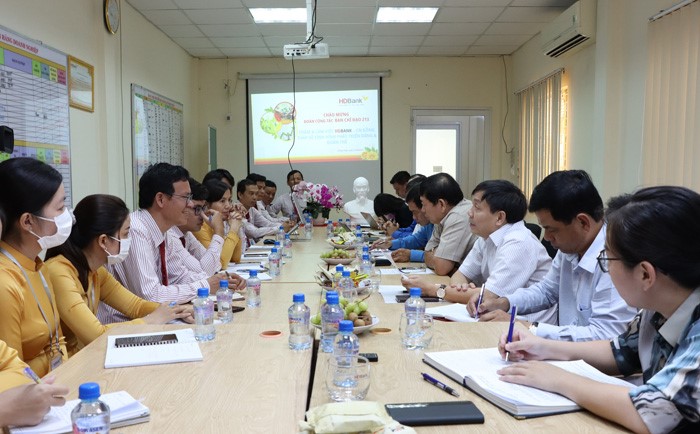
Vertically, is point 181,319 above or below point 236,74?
below

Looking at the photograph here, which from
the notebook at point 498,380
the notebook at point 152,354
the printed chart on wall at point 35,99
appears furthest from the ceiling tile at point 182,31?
the notebook at point 498,380

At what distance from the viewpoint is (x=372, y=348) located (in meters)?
1.79

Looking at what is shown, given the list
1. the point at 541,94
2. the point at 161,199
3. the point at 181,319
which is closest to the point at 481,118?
the point at 541,94

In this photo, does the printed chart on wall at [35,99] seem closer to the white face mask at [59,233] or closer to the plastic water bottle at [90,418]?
the white face mask at [59,233]

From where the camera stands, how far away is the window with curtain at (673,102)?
387 centimetres

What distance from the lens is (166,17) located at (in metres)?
5.97

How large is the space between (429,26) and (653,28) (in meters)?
2.60

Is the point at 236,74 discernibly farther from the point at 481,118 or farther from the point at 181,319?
the point at 181,319

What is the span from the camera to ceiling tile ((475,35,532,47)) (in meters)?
6.90

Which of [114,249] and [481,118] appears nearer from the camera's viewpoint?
[114,249]

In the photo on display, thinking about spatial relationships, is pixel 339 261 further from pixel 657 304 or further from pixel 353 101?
pixel 353 101

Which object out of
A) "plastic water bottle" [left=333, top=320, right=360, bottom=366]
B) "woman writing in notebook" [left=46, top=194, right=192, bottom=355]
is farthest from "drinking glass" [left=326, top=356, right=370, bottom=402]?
"woman writing in notebook" [left=46, top=194, right=192, bottom=355]

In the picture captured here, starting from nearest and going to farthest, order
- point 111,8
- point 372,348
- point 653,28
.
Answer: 1. point 372,348
2. point 653,28
3. point 111,8

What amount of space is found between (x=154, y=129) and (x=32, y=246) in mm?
4714
